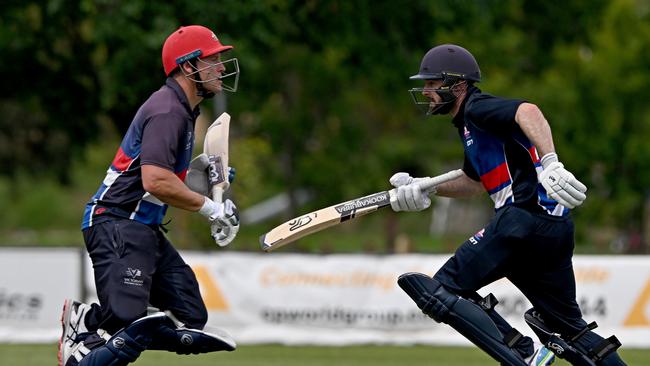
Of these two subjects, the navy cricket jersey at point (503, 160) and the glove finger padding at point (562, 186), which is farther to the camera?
the navy cricket jersey at point (503, 160)

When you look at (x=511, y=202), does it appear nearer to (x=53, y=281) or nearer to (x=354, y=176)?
(x=53, y=281)

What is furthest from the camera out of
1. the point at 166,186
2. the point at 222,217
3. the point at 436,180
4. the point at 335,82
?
the point at 335,82

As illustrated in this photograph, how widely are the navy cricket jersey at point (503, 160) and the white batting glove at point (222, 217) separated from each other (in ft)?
4.23

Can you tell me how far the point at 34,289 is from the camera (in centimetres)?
1262

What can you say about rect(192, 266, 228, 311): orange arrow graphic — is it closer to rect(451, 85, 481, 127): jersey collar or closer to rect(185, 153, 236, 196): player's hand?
rect(185, 153, 236, 196): player's hand

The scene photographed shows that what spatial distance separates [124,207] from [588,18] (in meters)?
16.3

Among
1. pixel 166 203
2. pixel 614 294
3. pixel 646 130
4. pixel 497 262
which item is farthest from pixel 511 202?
pixel 646 130

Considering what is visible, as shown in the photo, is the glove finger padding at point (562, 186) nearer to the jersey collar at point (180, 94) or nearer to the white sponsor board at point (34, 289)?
the jersey collar at point (180, 94)

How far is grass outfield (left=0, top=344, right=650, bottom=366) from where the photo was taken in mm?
10438

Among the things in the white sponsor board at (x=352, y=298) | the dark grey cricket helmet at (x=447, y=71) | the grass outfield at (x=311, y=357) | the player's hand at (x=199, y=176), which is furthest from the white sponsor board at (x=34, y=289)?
the dark grey cricket helmet at (x=447, y=71)

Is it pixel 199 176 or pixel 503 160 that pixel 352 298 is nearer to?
pixel 199 176

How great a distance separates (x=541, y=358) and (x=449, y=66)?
1.62m

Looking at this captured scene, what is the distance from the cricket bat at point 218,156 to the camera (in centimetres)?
710

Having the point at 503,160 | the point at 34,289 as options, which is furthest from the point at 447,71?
the point at 34,289
